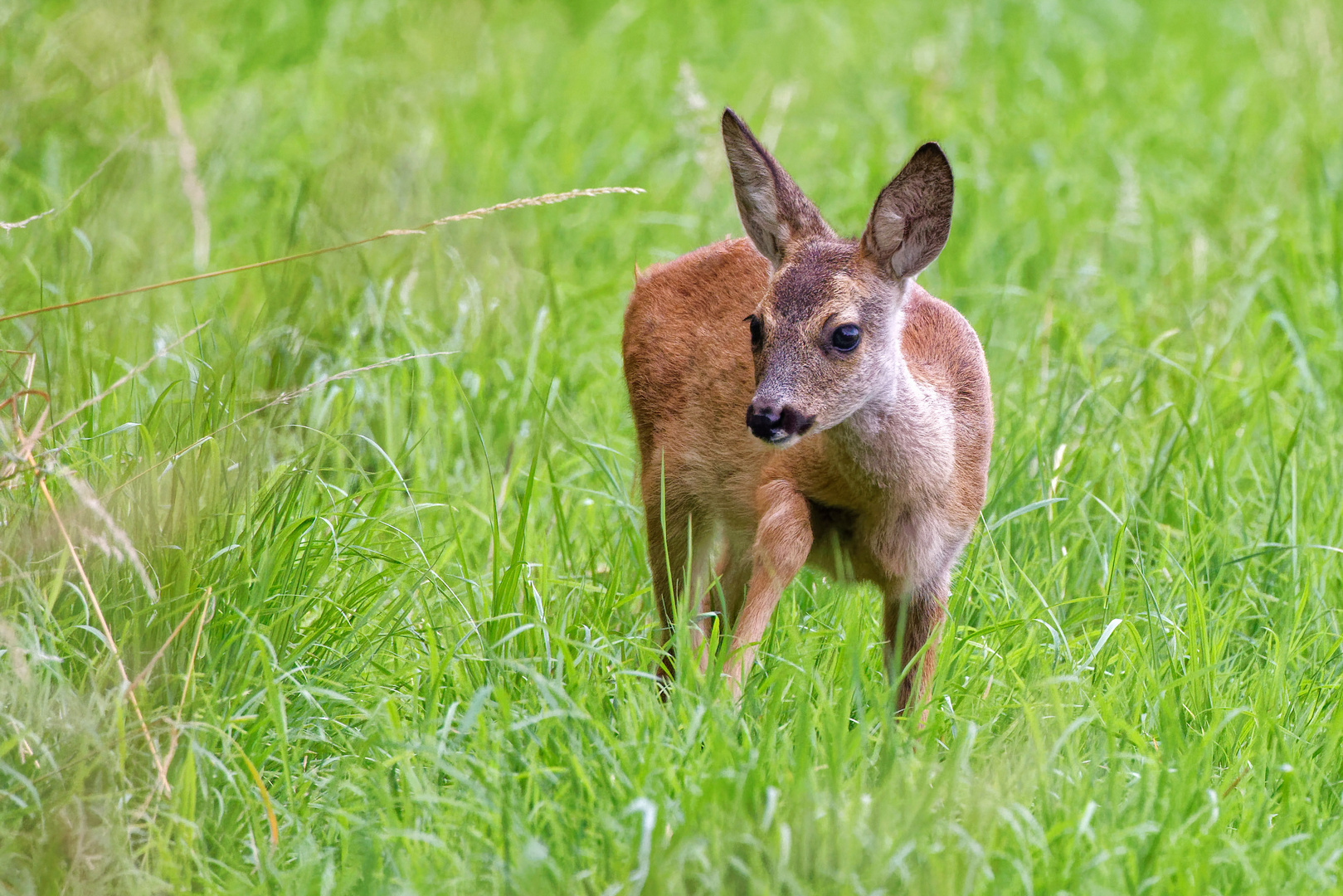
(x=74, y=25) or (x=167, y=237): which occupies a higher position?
(x=74, y=25)

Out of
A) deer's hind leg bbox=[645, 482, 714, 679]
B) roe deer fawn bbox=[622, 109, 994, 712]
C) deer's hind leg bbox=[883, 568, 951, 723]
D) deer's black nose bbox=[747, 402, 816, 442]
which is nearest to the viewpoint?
deer's black nose bbox=[747, 402, 816, 442]

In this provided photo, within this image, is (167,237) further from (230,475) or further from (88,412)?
(230,475)

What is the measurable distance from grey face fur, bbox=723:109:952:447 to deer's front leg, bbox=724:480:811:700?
0.23 metres

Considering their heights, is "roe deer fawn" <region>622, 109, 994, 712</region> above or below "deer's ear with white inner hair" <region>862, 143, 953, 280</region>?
below

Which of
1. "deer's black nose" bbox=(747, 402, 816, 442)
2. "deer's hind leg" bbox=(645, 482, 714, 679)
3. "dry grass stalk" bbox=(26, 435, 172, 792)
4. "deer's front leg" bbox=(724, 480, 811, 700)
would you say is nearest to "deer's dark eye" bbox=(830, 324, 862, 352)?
"deer's black nose" bbox=(747, 402, 816, 442)

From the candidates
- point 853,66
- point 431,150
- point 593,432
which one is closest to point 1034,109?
point 853,66

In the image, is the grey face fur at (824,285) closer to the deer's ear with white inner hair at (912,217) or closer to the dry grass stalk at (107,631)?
the deer's ear with white inner hair at (912,217)

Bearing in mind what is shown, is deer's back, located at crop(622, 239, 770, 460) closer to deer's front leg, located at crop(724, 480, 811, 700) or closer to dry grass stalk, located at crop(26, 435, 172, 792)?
deer's front leg, located at crop(724, 480, 811, 700)

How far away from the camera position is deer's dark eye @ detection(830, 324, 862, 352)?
134 inches

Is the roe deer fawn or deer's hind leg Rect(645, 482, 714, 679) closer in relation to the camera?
the roe deer fawn

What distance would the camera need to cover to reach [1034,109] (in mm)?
8023

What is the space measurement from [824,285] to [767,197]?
0.32 m

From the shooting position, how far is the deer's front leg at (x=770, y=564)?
3279 mm

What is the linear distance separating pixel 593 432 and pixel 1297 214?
11.5 feet
